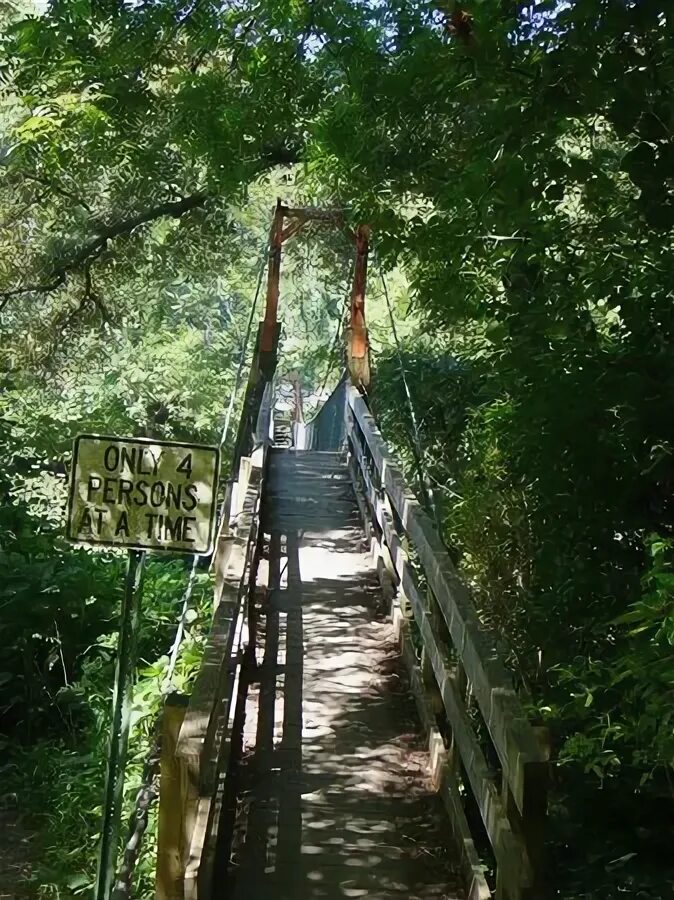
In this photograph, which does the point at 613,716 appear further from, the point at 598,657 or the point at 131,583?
the point at 131,583

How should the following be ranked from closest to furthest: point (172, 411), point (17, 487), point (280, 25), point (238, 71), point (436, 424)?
1. point (280, 25)
2. point (238, 71)
3. point (17, 487)
4. point (436, 424)
5. point (172, 411)

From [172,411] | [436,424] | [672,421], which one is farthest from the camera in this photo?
[172,411]

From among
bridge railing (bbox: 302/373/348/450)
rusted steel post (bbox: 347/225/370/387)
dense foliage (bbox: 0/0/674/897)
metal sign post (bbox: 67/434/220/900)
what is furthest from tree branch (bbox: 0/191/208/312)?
metal sign post (bbox: 67/434/220/900)

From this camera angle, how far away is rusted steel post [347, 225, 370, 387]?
32.3 ft

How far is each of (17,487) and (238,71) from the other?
3.83m

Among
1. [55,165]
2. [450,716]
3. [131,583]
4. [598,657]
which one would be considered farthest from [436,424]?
[131,583]

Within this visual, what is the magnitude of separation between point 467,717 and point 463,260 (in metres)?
3.04

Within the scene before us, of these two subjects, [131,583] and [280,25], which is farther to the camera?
[280,25]

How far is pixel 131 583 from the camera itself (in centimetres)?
242

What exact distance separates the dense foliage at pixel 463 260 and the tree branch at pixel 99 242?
0.04m

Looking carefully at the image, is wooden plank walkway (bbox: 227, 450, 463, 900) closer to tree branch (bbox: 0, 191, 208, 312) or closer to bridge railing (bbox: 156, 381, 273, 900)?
bridge railing (bbox: 156, 381, 273, 900)

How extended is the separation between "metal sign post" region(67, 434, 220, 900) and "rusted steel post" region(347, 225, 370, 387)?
7331 millimetres

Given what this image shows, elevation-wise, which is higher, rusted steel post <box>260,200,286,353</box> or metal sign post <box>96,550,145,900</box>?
rusted steel post <box>260,200,286,353</box>

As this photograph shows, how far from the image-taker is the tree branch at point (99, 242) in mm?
10250
